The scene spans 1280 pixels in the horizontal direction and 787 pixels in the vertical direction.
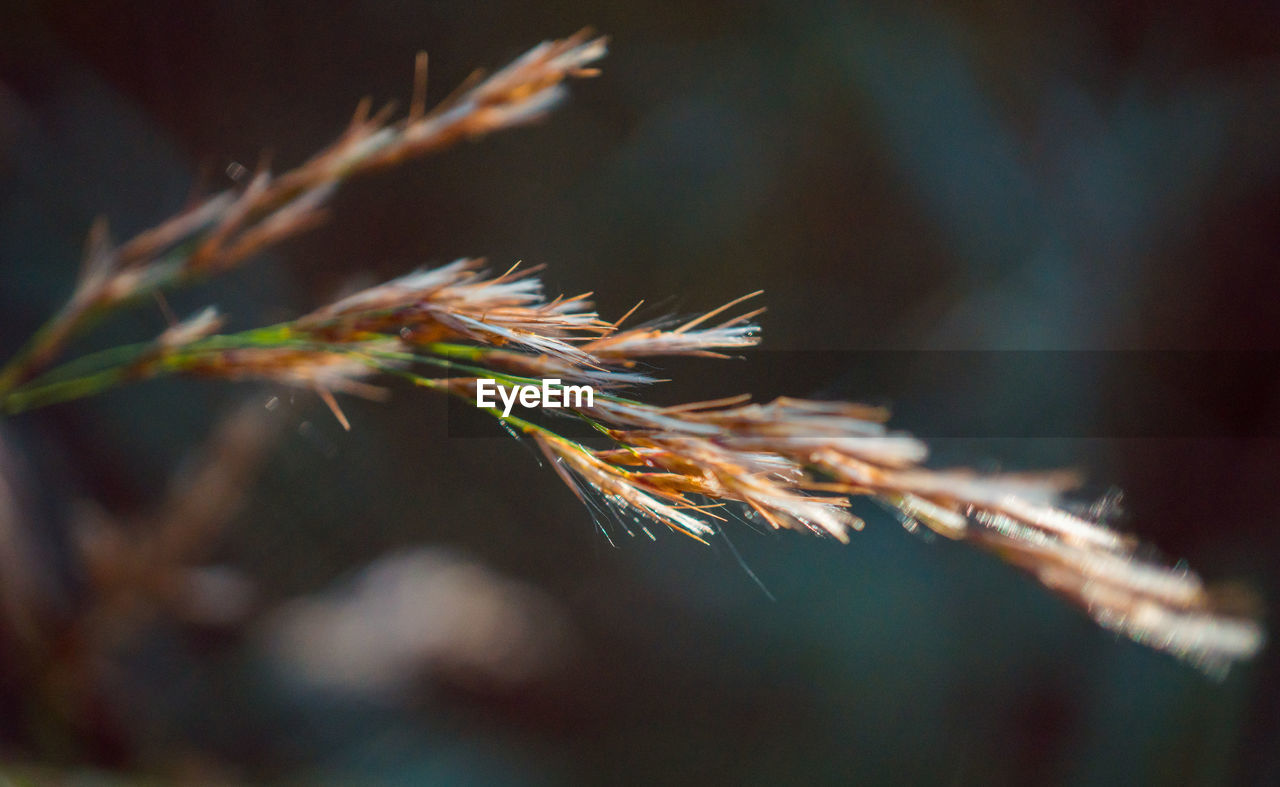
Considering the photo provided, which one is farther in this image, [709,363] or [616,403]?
[709,363]

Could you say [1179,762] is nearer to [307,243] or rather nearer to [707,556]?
[707,556]

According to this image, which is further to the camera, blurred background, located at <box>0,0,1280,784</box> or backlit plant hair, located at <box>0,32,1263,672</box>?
blurred background, located at <box>0,0,1280,784</box>

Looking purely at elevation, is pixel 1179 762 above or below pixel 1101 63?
below

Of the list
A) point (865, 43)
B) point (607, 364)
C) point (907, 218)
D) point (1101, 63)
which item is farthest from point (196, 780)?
point (1101, 63)

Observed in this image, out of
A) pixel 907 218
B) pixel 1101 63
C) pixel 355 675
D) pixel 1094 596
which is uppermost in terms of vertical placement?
pixel 1101 63

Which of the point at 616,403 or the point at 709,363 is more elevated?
the point at 709,363

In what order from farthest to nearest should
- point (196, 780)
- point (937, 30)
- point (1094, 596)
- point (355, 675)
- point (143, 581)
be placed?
point (937, 30), point (355, 675), point (196, 780), point (143, 581), point (1094, 596)

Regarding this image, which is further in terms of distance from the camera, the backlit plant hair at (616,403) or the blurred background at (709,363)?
the blurred background at (709,363)

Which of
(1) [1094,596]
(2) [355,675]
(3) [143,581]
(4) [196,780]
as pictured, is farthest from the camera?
(2) [355,675]
